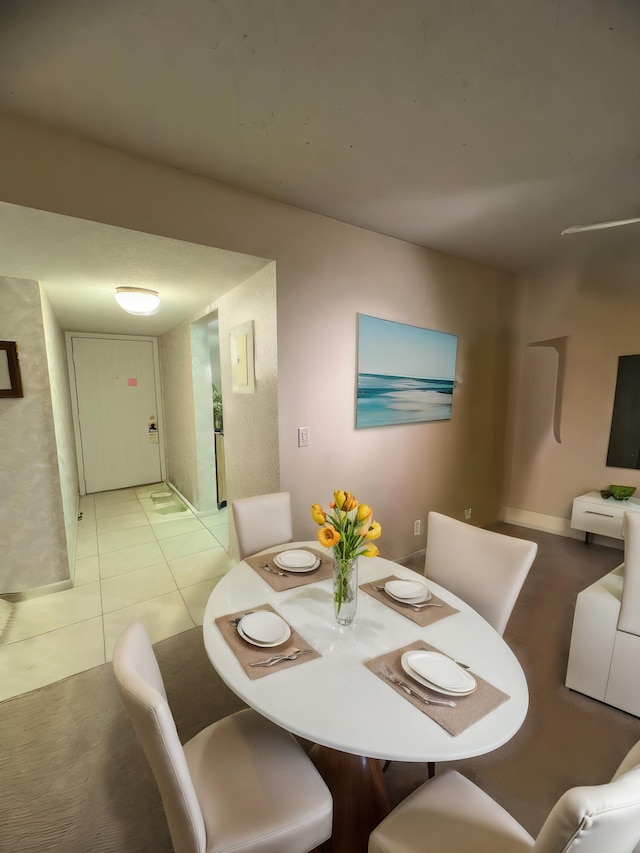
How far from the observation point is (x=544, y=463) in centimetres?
376

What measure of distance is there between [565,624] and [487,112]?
2821mm

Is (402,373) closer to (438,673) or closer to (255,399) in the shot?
(255,399)

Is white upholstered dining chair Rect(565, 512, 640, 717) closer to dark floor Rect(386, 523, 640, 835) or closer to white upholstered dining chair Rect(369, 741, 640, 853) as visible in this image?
dark floor Rect(386, 523, 640, 835)

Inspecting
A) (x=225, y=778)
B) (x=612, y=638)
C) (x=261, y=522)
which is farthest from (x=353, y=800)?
(x=612, y=638)

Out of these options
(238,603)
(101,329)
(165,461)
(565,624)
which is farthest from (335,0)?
(165,461)

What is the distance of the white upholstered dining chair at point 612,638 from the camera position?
162cm

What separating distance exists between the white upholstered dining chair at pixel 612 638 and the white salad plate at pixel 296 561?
133 centimetres

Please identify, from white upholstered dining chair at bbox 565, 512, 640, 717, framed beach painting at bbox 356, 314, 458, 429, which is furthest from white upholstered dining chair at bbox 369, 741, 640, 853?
framed beach painting at bbox 356, 314, 458, 429

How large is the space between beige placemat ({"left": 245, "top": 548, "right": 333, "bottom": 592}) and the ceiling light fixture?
1.97m

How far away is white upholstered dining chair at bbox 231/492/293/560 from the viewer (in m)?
1.90

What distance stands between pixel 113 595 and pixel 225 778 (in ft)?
6.66

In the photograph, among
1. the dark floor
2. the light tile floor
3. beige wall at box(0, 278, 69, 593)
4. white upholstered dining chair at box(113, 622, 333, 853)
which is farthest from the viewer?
beige wall at box(0, 278, 69, 593)

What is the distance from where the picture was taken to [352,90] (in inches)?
50.9

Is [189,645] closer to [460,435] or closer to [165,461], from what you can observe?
[460,435]
